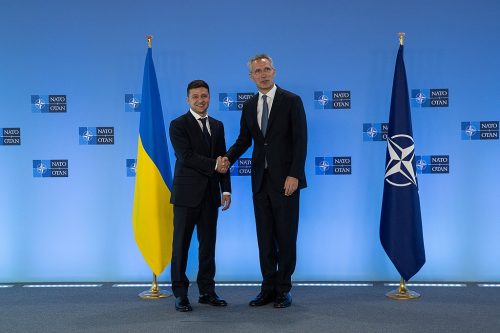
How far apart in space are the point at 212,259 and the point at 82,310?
1086mm

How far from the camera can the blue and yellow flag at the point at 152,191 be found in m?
4.23

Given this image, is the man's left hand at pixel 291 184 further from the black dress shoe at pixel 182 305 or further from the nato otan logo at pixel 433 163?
the nato otan logo at pixel 433 163

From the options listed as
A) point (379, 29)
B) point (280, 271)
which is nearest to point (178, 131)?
point (280, 271)

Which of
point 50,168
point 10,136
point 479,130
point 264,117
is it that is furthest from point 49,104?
point 479,130

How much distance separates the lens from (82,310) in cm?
376

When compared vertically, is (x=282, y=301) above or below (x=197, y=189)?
below

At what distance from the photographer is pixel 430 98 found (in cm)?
462

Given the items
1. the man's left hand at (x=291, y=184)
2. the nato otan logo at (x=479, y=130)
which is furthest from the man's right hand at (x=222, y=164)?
the nato otan logo at (x=479, y=130)

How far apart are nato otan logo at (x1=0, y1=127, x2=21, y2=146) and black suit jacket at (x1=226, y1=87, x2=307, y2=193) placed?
8.26 ft

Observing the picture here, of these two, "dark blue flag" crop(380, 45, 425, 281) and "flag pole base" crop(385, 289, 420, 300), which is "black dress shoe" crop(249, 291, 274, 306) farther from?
"dark blue flag" crop(380, 45, 425, 281)

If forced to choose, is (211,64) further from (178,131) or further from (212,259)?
(212,259)

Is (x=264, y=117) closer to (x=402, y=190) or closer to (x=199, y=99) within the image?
(x=199, y=99)

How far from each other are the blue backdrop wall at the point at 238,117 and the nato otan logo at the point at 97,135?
3 cm

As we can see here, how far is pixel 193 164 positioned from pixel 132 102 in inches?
56.1
